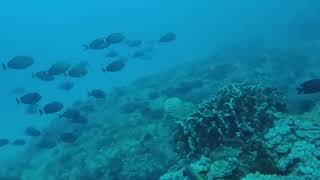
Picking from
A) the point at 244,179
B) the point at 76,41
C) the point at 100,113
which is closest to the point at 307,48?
the point at 100,113

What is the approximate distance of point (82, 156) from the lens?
13.8m

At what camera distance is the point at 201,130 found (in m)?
7.52

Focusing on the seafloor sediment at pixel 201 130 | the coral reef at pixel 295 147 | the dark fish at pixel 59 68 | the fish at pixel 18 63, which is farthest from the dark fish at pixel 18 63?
the coral reef at pixel 295 147

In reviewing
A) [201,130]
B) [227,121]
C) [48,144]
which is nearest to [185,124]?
[201,130]

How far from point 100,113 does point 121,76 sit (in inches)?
2059

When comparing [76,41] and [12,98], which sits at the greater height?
[76,41]

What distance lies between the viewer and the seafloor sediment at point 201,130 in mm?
6070

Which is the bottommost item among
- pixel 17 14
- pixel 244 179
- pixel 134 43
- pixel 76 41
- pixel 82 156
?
pixel 82 156

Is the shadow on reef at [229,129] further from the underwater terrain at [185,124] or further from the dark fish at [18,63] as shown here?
the dark fish at [18,63]

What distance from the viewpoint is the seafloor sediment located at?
19.9ft

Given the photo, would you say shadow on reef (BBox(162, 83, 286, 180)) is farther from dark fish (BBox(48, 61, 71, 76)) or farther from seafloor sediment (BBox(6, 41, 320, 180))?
dark fish (BBox(48, 61, 71, 76))

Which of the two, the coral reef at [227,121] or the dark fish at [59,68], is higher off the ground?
the dark fish at [59,68]

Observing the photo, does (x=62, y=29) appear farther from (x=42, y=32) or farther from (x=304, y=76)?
(x=304, y=76)

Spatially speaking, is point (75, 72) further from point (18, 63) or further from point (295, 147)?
point (295, 147)
